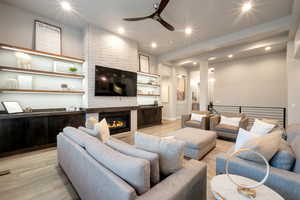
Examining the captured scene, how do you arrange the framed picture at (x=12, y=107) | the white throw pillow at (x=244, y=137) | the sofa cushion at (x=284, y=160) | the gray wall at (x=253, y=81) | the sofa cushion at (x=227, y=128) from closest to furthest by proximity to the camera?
the sofa cushion at (x=284, y=160)
the white throw pillow at (x=244, y=137)
the framed picture at (x=12, y=107)
the sofa cushion at (x=227, y=128)
the gray wall at (x=253, y=81)

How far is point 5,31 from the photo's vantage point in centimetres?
307

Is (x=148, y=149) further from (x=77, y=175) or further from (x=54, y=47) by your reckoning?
(x=54, y=47)

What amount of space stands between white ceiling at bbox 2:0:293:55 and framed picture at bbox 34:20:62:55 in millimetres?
275

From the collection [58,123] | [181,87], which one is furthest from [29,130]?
[181,87]

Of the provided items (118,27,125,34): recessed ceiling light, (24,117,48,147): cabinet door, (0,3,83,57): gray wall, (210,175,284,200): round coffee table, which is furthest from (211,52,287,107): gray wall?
(24,117,48,147): cabinet door

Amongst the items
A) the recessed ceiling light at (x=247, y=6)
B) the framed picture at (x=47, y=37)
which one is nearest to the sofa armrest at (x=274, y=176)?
the recessed ceiling light at (x=247, y=6)

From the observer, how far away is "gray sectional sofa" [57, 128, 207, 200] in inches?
37.3

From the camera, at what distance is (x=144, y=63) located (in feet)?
20.0

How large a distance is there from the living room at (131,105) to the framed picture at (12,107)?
26 millimetres

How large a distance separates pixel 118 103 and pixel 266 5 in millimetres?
4751

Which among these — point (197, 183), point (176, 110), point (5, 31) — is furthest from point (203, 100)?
point (5, 31)

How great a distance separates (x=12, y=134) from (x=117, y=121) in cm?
258

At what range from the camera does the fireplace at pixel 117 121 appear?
14.3 ft

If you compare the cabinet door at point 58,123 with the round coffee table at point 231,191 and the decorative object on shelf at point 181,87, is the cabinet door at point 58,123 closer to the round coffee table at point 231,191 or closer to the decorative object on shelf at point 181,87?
the round coffee table at point 231,191
